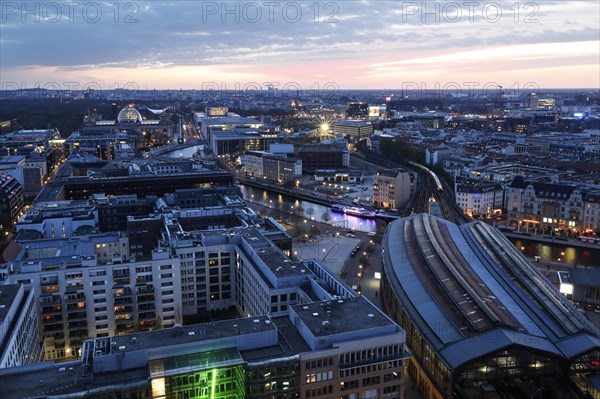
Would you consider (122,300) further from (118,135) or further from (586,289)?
(118,135)

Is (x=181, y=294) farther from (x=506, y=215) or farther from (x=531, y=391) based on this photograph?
(x=506, y=215)

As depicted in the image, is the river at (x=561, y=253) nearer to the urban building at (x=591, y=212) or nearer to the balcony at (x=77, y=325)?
the urban building at (x=591, y=212)

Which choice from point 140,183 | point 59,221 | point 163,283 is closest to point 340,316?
point 163,283

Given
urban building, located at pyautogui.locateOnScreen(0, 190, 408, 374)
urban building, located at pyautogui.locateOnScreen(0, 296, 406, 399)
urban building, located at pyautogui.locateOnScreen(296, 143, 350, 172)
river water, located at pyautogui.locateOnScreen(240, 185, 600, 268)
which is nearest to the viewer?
urban building, located at pyautogui.locateOnScreen(0, 296, 406, 399)

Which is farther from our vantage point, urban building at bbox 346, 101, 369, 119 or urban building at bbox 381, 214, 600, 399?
urban building at bbox 346, 101, 369, 119

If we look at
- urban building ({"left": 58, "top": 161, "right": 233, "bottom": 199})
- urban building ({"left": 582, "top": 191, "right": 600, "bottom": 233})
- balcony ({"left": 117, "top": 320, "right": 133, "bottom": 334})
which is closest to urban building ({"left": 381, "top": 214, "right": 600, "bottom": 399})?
balcony ({"left": 117, "top": 320, "right": 133, "bottom": 334})

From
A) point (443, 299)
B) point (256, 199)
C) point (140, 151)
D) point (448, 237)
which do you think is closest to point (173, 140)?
point (140, 151)

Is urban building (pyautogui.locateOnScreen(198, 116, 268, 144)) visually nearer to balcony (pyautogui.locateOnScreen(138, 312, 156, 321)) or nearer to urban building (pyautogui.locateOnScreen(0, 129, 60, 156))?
urban building (pyautogui.locateOnScreen(0, 129, 60, 156))
